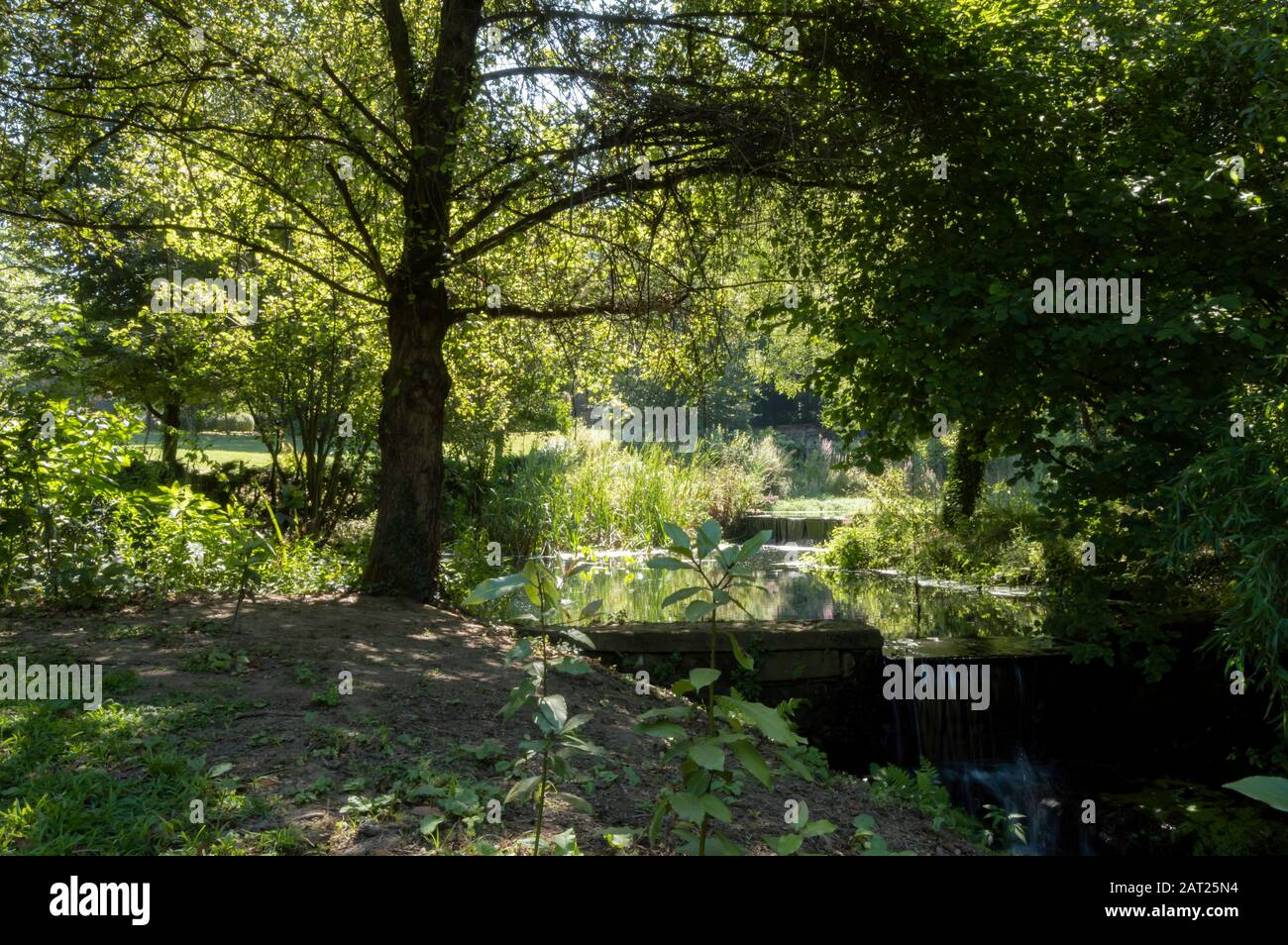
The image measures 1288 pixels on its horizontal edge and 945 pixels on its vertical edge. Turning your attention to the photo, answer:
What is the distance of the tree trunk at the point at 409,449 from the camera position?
7684 millimetres

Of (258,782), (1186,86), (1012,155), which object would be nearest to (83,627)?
(258,782)

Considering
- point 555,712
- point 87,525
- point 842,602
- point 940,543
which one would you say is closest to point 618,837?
point 555,712

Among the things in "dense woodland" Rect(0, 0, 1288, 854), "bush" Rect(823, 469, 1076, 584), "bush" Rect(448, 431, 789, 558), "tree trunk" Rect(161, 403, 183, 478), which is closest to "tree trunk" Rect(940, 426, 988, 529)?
"bush" Rect(823, 469, 1076, 584)

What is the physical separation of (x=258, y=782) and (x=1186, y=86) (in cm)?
780

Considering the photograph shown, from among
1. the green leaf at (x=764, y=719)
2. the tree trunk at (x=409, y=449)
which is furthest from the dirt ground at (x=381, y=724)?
the green leaf at (x=764, y=719)

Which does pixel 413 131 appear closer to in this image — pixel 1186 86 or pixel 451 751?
pixel 451 751

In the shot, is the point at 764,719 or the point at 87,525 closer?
the point at 764,719

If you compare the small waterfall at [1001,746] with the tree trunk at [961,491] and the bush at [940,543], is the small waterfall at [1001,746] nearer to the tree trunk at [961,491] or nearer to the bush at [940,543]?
the bush at [940,543]

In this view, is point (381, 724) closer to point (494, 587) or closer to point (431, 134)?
point (494, 587)

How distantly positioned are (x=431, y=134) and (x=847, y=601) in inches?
345

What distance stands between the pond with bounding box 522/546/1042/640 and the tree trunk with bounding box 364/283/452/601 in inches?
78.9

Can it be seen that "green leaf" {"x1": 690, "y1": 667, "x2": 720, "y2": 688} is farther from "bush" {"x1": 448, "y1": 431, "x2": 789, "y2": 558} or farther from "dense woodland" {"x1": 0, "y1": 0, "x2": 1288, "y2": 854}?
"bush" {"x1": 448, "y1": 431, "x2": 789, "y2": 558}

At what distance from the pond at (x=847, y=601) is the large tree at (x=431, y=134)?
10.4 feet

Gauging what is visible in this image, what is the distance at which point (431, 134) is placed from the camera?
684 centimetres
